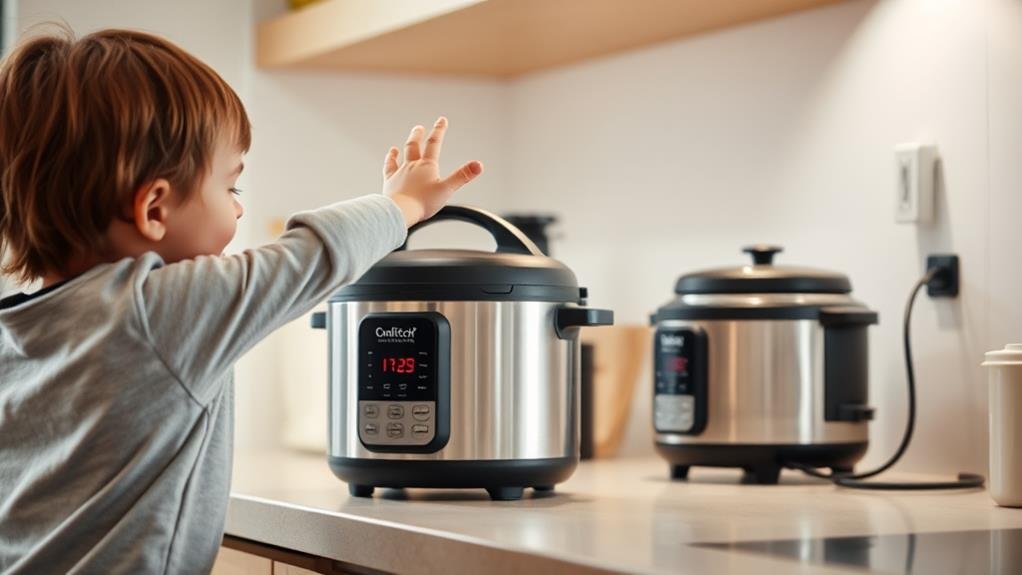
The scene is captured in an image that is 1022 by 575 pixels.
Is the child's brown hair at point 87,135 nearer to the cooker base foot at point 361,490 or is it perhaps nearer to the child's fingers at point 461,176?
the child's fingers at point 461,176

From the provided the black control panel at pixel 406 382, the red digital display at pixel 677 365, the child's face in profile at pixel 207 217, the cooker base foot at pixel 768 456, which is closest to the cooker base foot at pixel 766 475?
the cooker base foot at pixel 768 456

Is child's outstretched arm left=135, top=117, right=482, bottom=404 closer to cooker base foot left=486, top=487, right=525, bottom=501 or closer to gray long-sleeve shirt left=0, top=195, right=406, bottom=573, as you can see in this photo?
gray long-sleeve shirt left=0, top=195, right=406, bottom=573

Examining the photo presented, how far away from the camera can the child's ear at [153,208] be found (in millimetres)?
1014

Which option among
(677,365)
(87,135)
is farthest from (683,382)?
(87,135)

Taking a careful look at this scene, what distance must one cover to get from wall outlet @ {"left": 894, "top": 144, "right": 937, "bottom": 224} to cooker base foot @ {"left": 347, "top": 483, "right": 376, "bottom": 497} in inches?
26.1

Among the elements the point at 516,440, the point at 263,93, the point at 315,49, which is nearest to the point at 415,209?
the point at 516,440

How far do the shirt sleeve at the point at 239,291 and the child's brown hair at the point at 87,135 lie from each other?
7 centimetres

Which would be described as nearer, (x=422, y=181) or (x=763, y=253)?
(x=422, y=181)

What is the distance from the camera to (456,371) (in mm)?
1190

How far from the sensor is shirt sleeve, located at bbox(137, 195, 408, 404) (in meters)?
0.97

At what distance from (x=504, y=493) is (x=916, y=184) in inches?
23.8

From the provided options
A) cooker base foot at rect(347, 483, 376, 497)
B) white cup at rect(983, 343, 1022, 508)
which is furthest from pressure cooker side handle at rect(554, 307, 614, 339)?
white cup at rect(983, 343, 1022, 508)

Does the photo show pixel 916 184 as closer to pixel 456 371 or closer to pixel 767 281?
pixel 767 281

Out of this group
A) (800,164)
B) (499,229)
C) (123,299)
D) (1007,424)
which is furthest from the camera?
(800,164)
